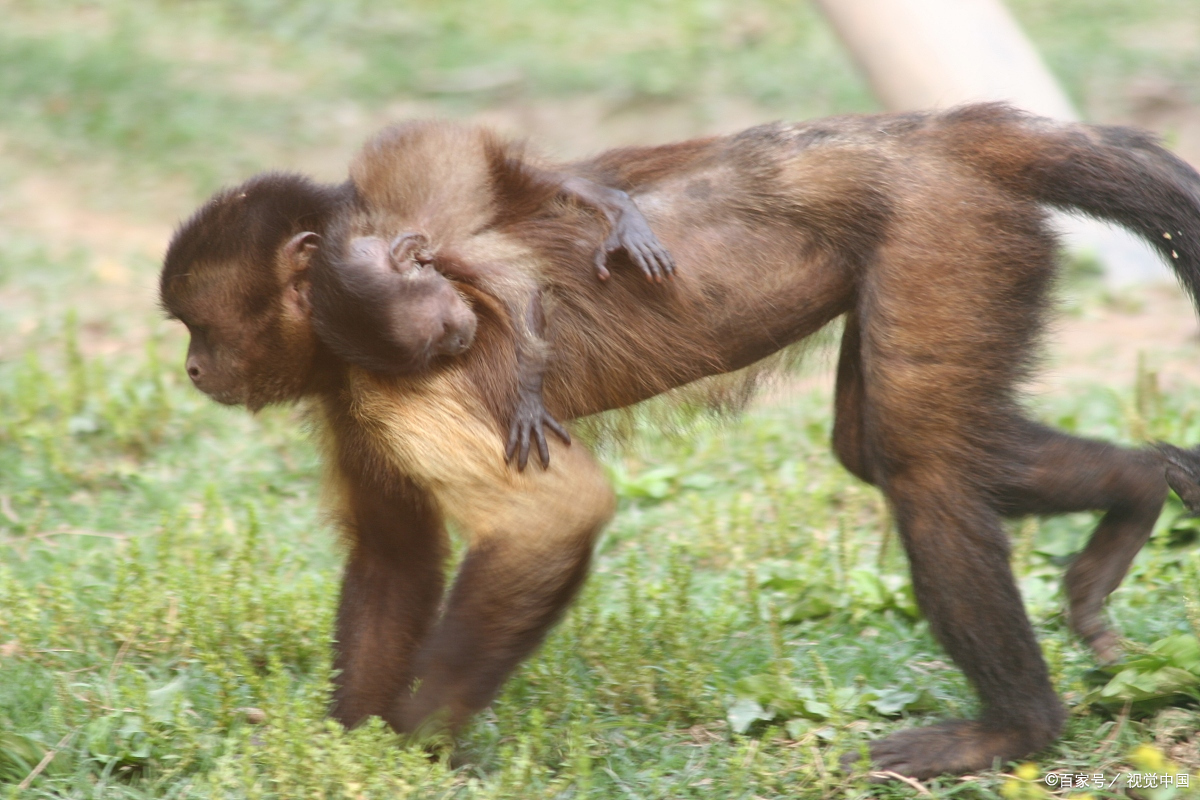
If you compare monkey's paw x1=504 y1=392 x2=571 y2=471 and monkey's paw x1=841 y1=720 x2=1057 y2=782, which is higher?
monkey's paw x1=504 y1=392 x2=571 y2=471

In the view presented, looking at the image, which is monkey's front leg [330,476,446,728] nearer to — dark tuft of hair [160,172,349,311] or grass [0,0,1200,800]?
grass [0,0,1200,800]

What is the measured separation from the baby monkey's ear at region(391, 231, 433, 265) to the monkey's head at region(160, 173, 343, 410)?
0.34 metres

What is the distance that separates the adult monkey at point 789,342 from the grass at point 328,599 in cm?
29

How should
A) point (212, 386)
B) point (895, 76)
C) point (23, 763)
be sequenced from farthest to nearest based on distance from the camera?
point (895, 76), point (212, 386), point (23, 763)

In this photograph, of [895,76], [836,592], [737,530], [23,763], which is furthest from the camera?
[895,76]

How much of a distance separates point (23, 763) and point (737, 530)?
2966 millimetres

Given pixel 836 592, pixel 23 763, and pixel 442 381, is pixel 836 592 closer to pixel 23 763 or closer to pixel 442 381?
pixel 442 381

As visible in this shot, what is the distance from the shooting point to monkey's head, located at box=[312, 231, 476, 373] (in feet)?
12.1

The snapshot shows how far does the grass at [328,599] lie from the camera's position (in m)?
3.81

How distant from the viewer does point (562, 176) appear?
421 cm

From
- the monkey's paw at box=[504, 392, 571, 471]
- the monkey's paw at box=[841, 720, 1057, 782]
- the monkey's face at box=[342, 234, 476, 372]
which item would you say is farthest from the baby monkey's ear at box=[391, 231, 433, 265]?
the monkey's paw at box=[841, 720, 1057, 782]

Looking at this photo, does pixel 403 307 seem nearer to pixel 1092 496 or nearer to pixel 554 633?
pixel 554 633

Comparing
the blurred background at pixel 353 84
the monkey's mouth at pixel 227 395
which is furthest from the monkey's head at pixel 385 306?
the blurred background at pixel 353 84

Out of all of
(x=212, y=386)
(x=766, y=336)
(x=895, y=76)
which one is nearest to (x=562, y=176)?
(x=766, y=336)
